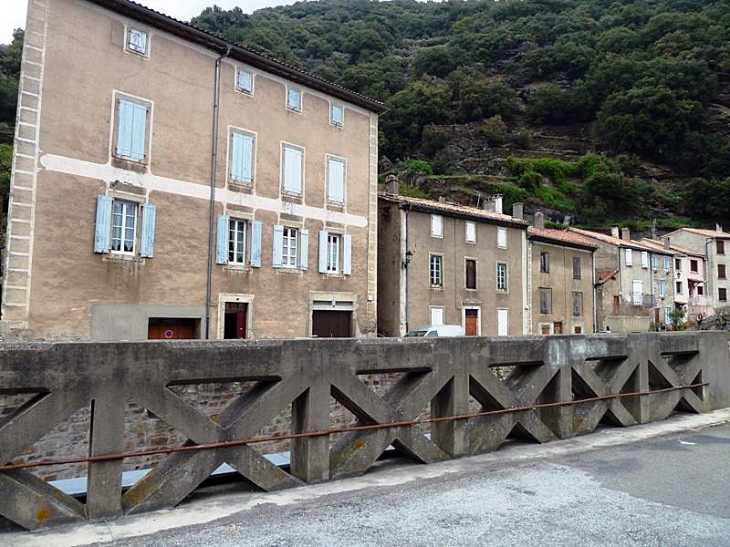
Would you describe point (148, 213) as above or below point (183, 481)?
above

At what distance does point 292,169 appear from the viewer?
20.5m

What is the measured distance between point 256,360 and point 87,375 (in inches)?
54.3

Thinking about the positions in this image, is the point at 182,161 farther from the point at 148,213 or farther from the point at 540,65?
the point at 540,65

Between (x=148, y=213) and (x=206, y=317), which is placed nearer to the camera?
(x=148, y=213)

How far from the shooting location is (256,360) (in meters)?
4.84

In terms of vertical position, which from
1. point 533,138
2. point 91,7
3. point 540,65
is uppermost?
point 540,65

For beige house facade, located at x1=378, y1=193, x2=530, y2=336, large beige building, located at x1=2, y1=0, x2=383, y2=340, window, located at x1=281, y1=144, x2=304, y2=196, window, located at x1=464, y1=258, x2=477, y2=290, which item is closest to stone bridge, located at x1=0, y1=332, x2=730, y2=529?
large beige building, located at x1=2, y1=0, x2=383, y2=340

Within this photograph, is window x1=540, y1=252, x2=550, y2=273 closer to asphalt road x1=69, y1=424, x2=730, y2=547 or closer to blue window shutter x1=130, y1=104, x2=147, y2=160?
blue window shutter x1=130, y1=104, x2=147, y2=160

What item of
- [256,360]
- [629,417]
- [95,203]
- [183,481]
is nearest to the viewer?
[183,481]

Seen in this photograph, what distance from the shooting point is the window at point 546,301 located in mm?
32312

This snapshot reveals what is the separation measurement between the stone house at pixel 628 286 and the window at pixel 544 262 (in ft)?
29.5

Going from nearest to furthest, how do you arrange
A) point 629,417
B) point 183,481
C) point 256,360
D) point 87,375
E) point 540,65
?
point 87,375, point 183,481, point 256,360, point 629,417, point 540,65

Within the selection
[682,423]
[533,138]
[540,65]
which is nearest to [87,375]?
[682,423]

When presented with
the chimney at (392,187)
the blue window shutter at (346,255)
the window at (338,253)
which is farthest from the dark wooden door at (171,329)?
the chimney at (392,187)
